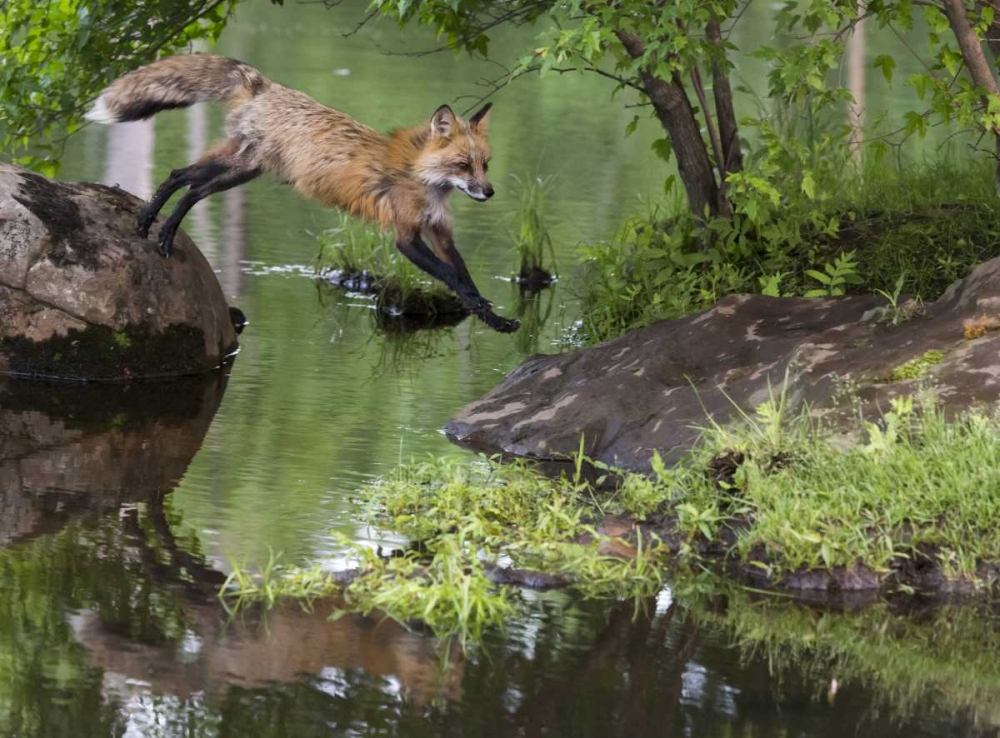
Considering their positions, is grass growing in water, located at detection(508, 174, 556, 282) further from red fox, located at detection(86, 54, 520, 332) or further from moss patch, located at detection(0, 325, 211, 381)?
moss patch, located at detection(0, 325, 211, 381)

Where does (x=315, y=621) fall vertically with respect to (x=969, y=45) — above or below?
below

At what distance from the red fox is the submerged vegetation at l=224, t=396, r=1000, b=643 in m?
1.94

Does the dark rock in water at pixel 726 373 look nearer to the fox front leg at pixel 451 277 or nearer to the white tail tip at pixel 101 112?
the fox front leg at pixel 451 277

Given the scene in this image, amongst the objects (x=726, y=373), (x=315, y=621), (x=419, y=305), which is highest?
(x=419, y=305)

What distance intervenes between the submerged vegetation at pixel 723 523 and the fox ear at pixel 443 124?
2.23 meters

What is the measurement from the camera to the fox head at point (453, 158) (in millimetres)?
7867

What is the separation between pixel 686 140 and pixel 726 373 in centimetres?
212

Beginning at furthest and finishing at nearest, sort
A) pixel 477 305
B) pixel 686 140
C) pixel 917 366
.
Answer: pixel 686 140 < pixel 477 305 < pixel 917 366

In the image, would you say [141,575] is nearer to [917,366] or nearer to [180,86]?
[917,366]

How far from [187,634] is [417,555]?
1.05 meters

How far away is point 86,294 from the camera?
8.19 meters

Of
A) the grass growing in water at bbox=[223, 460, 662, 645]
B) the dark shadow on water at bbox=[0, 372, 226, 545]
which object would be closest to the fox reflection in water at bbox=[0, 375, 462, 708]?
the dark shadow on water at bbox=[0, 372, 226, 545]

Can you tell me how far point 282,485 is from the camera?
654cm

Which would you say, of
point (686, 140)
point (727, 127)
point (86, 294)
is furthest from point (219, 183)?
point (727, 127)
